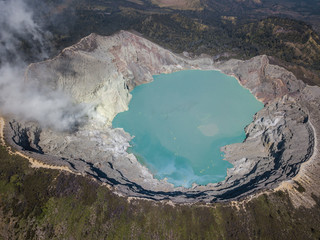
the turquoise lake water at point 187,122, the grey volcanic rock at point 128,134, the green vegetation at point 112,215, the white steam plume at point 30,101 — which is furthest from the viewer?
the turquoise lake water at point 187,122

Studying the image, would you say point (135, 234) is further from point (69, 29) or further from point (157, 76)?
point (69, 29)

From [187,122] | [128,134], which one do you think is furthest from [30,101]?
[187,122]

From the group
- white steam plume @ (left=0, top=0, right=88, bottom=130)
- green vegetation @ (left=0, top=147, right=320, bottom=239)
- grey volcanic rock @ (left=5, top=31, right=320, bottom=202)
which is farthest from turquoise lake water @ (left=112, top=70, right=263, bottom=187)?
white steam plume @ (left=0, top=0, right=88, bottom=130)

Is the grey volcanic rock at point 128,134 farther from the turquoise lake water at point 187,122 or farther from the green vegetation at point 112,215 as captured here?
the green vegetation at point 112,215

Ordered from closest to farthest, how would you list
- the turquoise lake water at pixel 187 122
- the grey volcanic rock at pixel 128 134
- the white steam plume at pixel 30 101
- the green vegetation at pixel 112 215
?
the green vegetation at pixel 112 215 → the grey volcanic rock at pixel 128 134 → the white steam plume at pixel 30 101 → the turquoise lake water at pixel 187 122

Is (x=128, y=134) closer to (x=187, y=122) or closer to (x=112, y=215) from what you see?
(x=187, y=122)

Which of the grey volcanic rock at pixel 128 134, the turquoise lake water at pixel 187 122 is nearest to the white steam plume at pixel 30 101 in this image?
the grey volcanic rock at pixel 128 134
